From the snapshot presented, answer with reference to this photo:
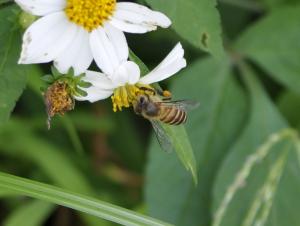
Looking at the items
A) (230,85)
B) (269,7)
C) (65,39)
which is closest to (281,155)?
(230,85)

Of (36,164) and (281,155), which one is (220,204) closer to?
(281,155)

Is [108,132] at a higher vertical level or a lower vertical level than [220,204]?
lower

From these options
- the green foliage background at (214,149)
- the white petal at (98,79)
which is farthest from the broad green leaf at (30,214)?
the white petal at (98,79)

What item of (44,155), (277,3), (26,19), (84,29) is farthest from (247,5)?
(26,19)

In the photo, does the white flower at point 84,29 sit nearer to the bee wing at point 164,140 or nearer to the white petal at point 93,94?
the white petal at point 93,94

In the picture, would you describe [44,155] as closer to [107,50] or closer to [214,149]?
[214,149]

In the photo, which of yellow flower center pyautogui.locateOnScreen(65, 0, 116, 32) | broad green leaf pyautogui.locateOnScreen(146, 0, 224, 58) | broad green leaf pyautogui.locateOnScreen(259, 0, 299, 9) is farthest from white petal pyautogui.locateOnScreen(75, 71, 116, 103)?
broad green leaf pyautogui.locateOnScreen(259, 0, 299, 9)
